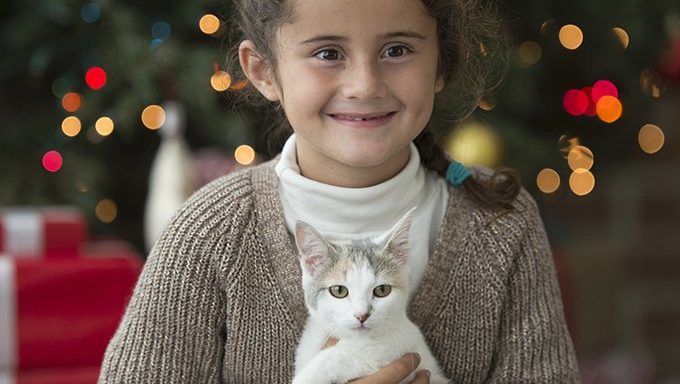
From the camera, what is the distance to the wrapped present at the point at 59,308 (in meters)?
1.75

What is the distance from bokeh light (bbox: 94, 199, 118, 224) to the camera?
2.68m

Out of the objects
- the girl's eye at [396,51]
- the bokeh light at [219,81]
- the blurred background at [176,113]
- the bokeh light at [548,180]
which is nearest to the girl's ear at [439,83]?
the girl's eye at [396,51]

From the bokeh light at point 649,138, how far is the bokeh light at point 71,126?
1641 mm

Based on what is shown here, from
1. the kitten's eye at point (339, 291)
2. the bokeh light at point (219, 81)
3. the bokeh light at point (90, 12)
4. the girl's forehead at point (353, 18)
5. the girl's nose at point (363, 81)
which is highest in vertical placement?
the bokeh light at point (90, 12)

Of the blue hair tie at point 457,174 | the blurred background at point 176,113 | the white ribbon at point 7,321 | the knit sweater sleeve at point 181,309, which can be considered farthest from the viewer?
the blurred background at point 176,113

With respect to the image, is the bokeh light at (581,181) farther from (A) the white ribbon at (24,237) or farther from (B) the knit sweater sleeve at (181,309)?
(B) the knit sweater sleeve at (181,309)

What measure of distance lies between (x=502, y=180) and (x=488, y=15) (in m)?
0.22

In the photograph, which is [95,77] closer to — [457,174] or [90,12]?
[90,12]

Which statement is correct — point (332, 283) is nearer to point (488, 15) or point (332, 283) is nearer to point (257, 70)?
point (257, 70)

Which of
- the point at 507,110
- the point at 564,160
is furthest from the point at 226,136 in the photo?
the point at 564,160

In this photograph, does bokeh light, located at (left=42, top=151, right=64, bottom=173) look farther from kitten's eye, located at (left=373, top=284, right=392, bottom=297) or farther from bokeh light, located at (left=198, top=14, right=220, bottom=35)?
kitten's eye, located at (left=373, top=284, right=392, bottom=297)

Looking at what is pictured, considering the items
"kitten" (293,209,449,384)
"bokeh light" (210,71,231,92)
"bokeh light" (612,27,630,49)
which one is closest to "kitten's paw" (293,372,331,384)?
"kitten" (293,209,449,384)

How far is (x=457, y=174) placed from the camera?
1309mm

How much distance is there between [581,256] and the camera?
330 cm
